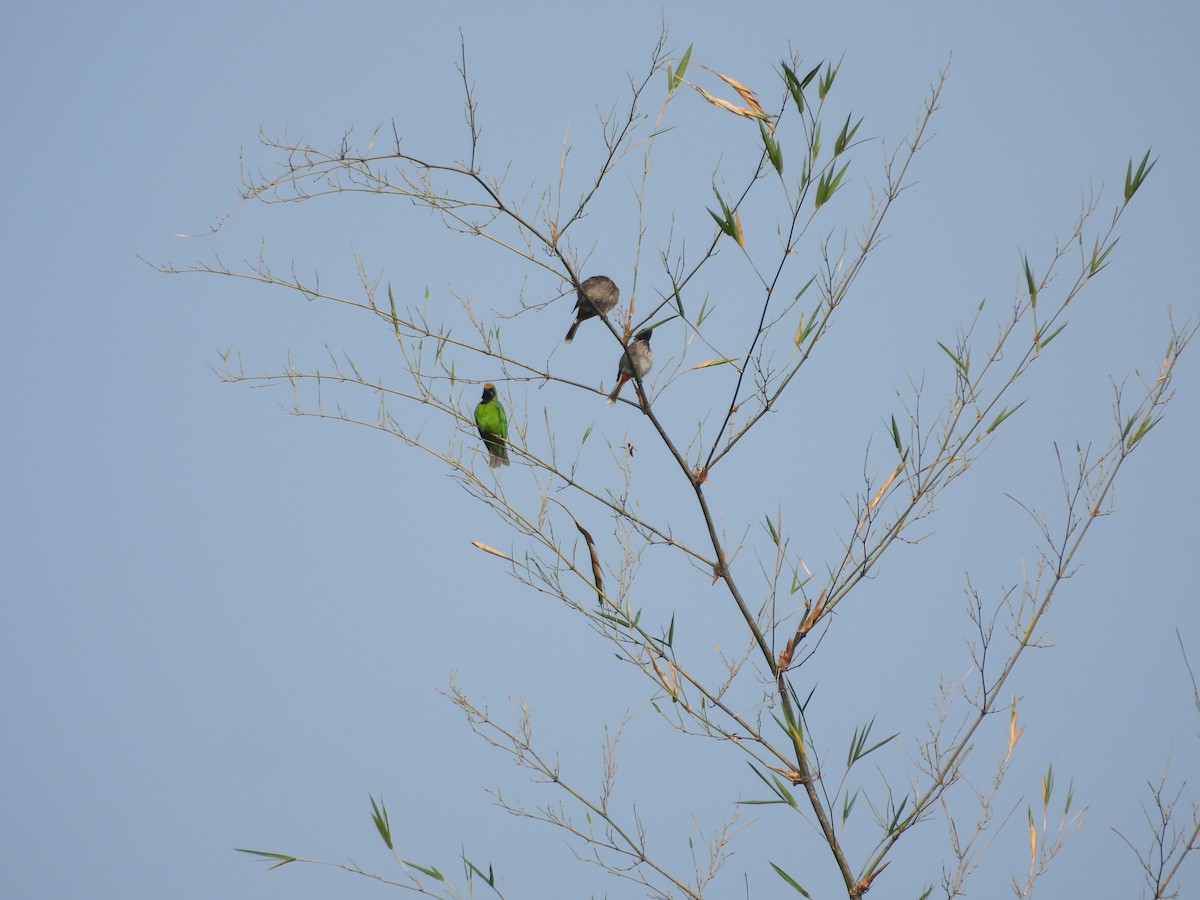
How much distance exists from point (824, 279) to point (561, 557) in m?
1.05

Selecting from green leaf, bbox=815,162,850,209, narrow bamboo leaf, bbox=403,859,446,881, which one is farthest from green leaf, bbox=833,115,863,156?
narrow bamboo leaf, bbox=403,859,446,881

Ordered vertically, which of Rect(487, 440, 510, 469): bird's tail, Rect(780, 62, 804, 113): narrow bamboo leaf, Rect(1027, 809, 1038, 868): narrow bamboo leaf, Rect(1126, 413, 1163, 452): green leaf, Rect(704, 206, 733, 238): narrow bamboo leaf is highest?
Rect(487, 440, 510, 469): bird's tail

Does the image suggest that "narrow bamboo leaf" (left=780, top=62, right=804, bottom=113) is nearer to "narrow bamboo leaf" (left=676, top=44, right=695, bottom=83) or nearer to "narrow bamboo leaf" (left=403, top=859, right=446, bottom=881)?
"narrow bamboo leaf" (left=676, top=44, right=695, bottom=83)

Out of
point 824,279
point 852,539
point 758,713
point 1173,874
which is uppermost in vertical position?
point 824,279

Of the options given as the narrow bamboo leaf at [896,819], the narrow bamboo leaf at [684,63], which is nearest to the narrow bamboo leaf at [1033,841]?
the narrow bamboo leaf at [896,819]

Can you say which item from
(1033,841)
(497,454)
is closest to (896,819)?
(1033,841)

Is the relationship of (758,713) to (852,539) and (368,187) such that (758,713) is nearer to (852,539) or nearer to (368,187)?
(852,539)

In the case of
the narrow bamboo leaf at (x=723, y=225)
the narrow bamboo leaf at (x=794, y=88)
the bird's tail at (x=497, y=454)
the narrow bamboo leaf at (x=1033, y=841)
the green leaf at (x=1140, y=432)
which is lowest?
the narrow bamboo leaf at (x=1033, y=841)

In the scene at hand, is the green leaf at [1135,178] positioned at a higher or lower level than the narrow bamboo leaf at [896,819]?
higher

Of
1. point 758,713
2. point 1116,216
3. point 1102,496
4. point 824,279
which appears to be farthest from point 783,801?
point 1116,216

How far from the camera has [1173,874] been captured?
8.97 ft

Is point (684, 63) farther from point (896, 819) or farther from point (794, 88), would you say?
point (896, 819)

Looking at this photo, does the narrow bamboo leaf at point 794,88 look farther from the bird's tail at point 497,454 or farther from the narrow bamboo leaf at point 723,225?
the bird's tail at point 497,454

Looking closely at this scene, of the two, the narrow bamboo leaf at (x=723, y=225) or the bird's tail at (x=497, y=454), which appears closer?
the narrow bamboo leaf at (x=723, y=225)
